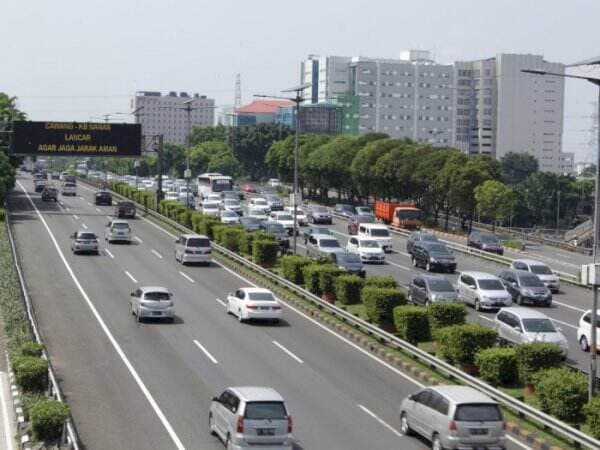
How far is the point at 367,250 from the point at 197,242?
10.3m

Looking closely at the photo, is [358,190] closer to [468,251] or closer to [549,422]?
[468,251]

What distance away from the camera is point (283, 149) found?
423 ft

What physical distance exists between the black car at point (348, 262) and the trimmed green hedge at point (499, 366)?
852 inches

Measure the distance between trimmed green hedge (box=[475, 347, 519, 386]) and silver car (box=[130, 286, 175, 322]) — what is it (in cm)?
1379

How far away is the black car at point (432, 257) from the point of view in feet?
186

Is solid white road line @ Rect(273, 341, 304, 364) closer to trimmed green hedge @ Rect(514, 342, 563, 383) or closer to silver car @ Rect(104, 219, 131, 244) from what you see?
trimmed green hedge @ Rect(514, 342, 563, 383)

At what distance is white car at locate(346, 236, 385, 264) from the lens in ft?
196

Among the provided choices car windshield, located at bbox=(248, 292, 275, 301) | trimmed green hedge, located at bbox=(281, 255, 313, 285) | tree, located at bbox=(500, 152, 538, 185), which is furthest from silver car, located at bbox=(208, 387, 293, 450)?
tree, located at bbox=(500, 152, 538, 185)

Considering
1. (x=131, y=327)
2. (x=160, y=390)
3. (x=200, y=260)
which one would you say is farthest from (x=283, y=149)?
(x=160, y=390)

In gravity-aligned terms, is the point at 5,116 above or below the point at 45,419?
above

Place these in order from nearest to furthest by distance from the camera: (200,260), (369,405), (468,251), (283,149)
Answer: (369,405)
(200,260)
(468,251)
(283,149)

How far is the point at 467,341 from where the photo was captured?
101 ft

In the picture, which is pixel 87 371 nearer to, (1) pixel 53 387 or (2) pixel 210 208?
(1) pixel 53 387

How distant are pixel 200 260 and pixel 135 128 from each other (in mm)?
33541
